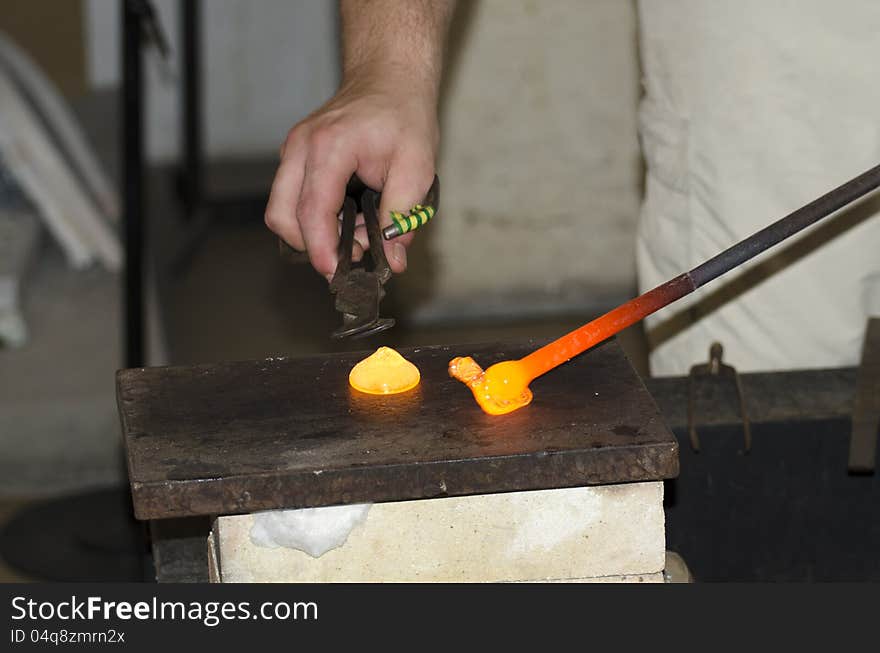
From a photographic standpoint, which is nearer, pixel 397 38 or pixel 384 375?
pixel 384 375

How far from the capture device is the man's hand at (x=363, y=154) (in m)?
1.17

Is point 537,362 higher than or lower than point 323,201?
lower

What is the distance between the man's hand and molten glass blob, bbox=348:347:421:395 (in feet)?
0.56

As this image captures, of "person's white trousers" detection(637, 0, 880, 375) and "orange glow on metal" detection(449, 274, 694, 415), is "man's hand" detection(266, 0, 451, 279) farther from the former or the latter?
"person's white trousers" detection(637, 0, 880, 375)

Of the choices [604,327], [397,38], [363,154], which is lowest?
[604,327]

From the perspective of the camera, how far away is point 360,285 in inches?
43.6

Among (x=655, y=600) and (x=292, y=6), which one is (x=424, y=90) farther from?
(x=292, y=6)

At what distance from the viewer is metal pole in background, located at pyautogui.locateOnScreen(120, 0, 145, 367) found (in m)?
2.02

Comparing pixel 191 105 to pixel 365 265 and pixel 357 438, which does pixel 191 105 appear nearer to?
pixel 365 265

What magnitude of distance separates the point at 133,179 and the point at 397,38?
91 cm

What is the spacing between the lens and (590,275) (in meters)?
3.33

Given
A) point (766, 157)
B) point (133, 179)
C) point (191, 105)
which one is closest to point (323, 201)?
point (766, 157)

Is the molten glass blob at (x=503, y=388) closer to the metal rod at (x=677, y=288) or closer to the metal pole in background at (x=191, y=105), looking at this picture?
the metal rod at (x=677, y=288)

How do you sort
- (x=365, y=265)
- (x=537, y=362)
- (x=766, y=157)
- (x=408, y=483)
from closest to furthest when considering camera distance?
(x=408, y=483) → (x=537, y=362) → (x=365, y=265) → (x=766, y=157)
